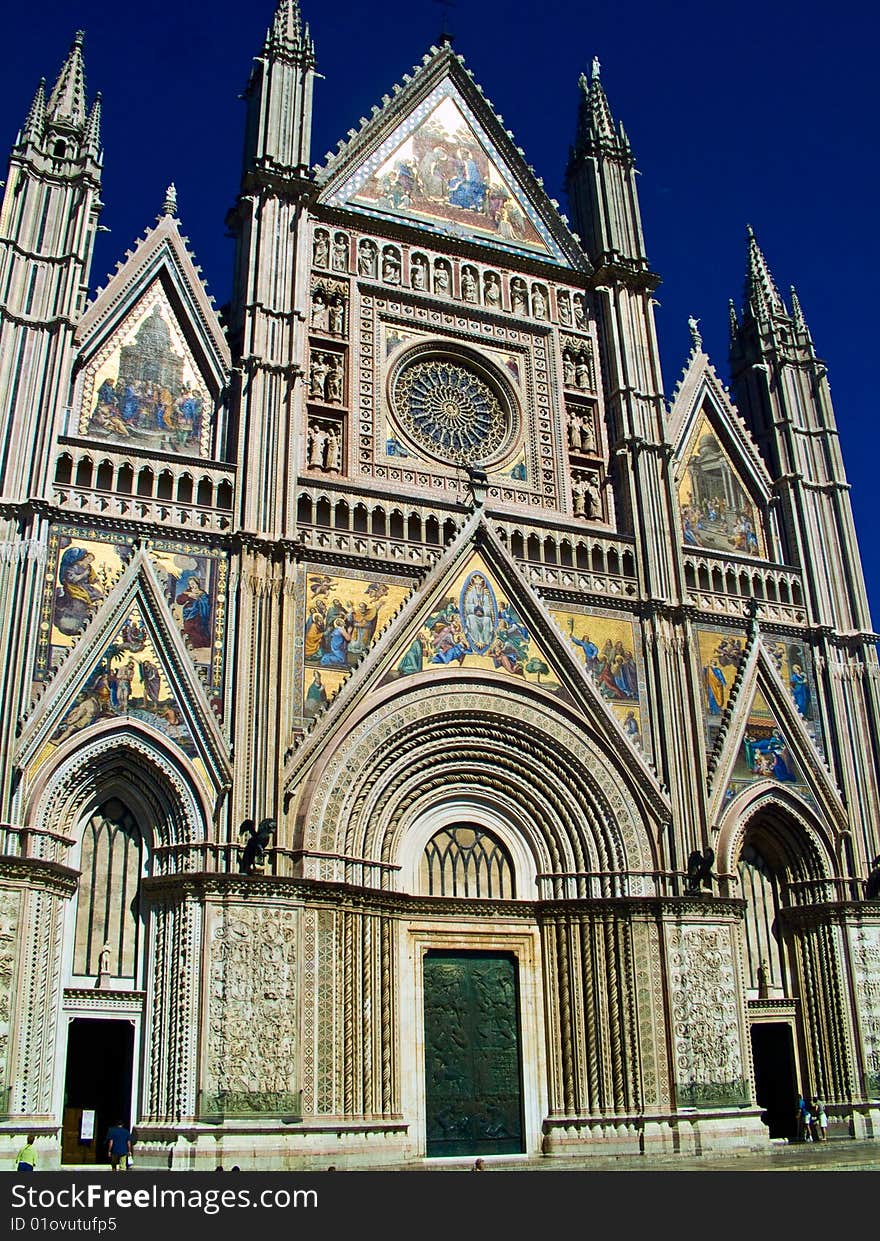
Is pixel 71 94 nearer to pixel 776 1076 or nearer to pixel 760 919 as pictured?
pixel 760 919

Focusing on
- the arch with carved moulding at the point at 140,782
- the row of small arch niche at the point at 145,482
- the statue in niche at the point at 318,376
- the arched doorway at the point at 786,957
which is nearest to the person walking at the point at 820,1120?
the arched doorway at the point at 786,957

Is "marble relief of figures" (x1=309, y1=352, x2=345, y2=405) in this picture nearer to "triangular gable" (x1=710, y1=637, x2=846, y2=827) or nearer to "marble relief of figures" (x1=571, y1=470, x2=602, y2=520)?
"marble relief of figures" (x1=571, y1=470, x2=602, y2=520)

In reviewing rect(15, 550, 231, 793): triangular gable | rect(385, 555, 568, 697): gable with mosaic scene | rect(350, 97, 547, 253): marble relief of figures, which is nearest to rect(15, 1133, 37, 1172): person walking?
rect(15, 550, 231, 793): triangular gable

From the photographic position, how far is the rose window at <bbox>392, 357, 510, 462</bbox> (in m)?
24.7

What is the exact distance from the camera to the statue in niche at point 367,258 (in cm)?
2536

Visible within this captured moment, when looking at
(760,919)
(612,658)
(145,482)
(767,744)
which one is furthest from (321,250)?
(760,919)

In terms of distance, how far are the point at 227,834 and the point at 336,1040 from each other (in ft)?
11.8

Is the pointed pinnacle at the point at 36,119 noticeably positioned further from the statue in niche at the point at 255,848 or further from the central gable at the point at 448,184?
the statue in niche at the point at 255,848

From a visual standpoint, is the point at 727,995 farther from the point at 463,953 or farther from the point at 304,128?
the point at 304,128

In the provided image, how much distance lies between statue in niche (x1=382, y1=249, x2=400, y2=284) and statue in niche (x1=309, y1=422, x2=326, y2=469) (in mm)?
4132

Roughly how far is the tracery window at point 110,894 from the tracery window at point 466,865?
5109 millimetres
